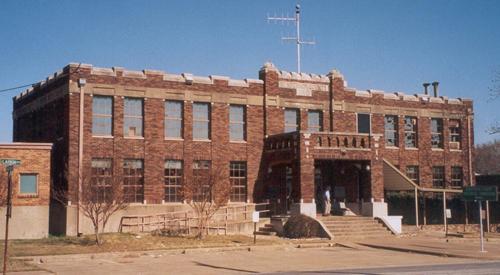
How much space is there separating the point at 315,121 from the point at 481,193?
1462 cm

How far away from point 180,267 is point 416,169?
89.2 ft

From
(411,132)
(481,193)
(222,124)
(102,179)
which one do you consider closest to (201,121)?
(222,124)

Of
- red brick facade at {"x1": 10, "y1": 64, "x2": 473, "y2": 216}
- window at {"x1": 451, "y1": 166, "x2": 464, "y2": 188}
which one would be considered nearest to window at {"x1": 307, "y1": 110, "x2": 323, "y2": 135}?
red brick facade at {"x1": 10, "y1": 64, "x2": 473, "y2": 216}

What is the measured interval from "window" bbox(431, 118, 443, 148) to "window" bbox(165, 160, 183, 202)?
63.7 ft

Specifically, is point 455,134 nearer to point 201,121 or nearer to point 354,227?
point 354,227

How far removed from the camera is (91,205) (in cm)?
2903

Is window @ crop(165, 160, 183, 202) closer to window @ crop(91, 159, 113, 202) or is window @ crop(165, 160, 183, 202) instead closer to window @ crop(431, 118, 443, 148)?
window @ crop(91, 159, 113, 202)

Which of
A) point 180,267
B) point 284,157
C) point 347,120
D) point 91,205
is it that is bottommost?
point 180,267

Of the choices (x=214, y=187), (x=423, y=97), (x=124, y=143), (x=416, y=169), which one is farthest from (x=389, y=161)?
(x=124, y=143)

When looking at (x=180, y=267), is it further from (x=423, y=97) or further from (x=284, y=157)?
(x=423, y=97)

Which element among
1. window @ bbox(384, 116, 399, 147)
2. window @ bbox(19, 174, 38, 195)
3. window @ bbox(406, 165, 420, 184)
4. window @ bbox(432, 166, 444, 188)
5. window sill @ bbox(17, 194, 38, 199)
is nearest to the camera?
window sill @ bbox(17, 194, 38, 199)

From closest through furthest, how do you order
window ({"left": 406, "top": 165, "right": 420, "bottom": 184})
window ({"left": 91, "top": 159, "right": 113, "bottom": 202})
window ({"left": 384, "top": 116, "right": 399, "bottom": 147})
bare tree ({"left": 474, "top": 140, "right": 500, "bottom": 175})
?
window ({"left": 91, "top": 159, "right": 113, "bottom": 202}), window ({"left": 384, "top": 116, "right": 399, "bottom": 147}), window ({"left": 406, "top": 165, "right": 420, "bottom": 184}), bare tree ({"left": 474, "top": 140, "right": 500, "bottom": 175})

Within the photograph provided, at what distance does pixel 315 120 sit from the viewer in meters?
41.2

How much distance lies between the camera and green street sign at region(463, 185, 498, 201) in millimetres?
28078
